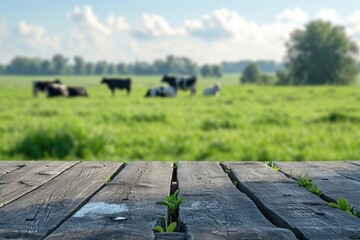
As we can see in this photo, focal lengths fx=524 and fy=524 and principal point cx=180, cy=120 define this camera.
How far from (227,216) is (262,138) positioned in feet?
30.8

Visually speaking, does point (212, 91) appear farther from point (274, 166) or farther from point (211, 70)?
point (211, 70)

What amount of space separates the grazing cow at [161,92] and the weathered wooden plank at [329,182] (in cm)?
2551

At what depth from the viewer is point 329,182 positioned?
2.74 m

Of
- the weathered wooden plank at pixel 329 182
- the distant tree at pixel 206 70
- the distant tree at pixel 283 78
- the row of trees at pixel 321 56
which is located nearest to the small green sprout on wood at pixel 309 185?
the weathered wooden plank at pixel 329 182

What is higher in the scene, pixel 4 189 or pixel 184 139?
pixel 4 189

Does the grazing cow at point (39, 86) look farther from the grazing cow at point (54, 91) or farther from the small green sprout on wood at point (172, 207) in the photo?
the small green sprout on wood at point (172, 207)

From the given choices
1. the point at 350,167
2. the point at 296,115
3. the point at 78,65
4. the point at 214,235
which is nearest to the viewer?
the point at 214,235

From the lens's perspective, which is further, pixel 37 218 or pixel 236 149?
pixel 236 149

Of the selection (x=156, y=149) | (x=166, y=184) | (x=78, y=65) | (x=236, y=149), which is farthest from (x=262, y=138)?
(x=78, y=65)

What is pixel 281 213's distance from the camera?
1965 mm

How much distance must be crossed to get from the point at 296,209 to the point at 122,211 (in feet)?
2.23

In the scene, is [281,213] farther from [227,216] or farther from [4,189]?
[4,189]

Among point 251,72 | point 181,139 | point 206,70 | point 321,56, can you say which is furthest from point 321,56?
point 206,70

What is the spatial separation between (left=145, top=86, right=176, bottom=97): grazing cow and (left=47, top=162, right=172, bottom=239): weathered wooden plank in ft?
85.3
